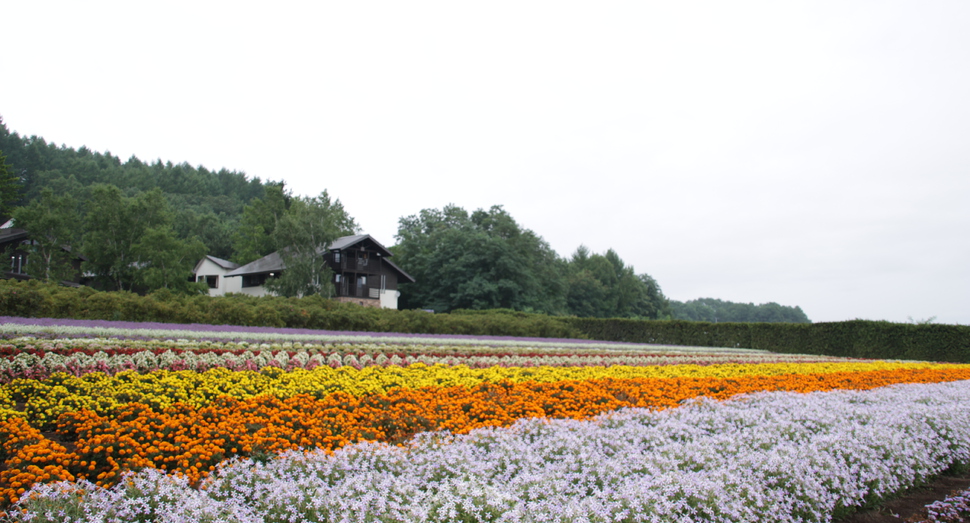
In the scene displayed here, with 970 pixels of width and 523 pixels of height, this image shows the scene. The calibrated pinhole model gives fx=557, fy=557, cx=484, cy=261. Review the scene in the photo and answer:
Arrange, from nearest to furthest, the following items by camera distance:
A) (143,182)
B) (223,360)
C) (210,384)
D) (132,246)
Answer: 1. (210,384)
2. (223,360)
3. (132,246)
4. (143,182)

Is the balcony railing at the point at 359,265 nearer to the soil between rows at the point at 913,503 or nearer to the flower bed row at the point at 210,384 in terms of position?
the flower bed row at the point at 210,384

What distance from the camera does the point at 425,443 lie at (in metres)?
4.74

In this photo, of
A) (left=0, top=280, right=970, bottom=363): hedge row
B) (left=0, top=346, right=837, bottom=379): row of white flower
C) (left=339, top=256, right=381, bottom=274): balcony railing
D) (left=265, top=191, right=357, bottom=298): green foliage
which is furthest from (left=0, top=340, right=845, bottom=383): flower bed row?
(left=339, top=256, right=381, bottom=274): balcony railing

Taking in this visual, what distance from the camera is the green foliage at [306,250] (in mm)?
35156

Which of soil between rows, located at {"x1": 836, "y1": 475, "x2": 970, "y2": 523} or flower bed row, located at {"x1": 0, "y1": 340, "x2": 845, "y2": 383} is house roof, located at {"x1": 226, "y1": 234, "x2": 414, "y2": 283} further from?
soil between rows, located at {"x1": 836, "y1": 475, "x2": 970, "y2": 523}

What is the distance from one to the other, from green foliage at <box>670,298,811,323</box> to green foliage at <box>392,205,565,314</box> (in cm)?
5626

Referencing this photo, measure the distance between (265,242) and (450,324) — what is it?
116 feet

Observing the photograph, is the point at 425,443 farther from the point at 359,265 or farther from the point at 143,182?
the point at 143,182

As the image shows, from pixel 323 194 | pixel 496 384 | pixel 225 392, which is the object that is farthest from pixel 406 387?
pixel 323 194

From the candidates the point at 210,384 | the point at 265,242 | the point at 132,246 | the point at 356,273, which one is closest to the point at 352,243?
the point at 356,273

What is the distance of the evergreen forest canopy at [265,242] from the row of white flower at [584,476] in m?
32.0

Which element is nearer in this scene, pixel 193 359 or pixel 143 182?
pixel 193 359

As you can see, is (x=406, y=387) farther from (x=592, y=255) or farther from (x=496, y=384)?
(x=592, y=255)

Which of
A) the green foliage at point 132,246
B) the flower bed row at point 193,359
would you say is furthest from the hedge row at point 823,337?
the green foliage at point 132,246
